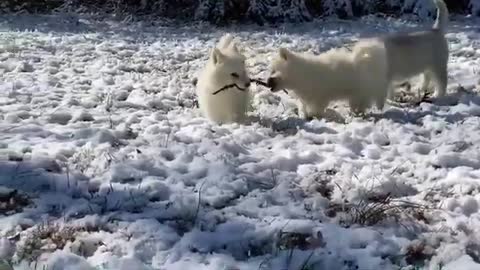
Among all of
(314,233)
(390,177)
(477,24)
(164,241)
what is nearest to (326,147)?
(390,177)

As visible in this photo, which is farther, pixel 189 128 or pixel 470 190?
pixel 189 128

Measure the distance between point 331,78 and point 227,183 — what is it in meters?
2.28

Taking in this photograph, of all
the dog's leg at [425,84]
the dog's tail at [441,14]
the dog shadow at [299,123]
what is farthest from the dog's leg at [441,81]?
the dog shadow at [299,123]

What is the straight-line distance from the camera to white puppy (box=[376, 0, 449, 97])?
6.66 m

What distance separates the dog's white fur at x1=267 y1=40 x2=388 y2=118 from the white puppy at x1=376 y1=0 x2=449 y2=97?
0.28m

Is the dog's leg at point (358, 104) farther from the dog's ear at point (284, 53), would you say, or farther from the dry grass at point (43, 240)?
the dry grass at point (43, 240)

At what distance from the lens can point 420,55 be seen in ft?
22.3

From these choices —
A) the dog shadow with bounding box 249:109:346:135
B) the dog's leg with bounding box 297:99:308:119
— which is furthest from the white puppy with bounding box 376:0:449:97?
the dog's leg with bounding box 297:99:308:119

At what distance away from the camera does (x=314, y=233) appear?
370cm

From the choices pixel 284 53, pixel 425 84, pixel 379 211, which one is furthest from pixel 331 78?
pixel 379 211

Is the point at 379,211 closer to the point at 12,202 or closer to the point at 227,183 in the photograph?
the point at 227,183

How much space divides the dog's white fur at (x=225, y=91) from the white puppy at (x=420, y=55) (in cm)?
143

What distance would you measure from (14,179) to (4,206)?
0.38m

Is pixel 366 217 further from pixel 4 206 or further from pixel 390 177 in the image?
pixel 4 206
